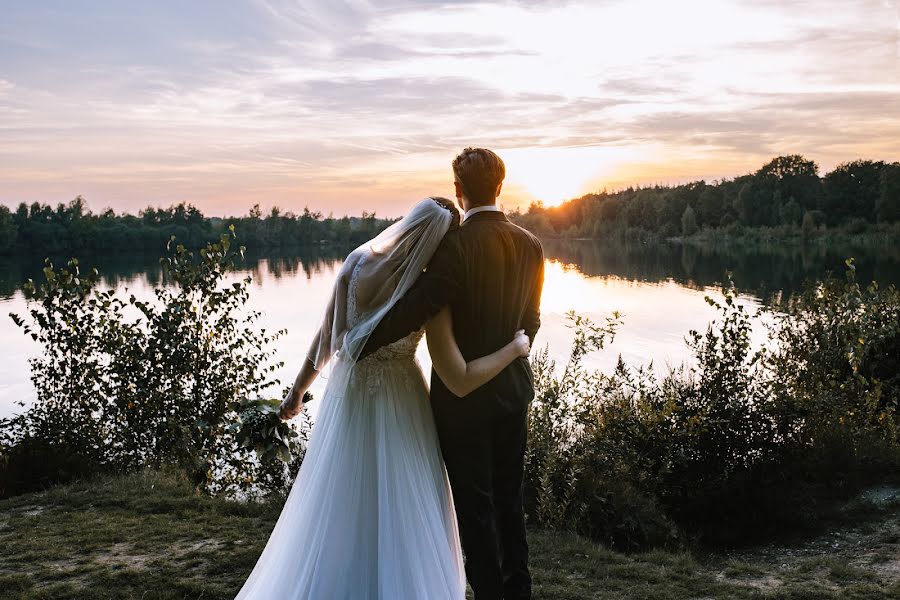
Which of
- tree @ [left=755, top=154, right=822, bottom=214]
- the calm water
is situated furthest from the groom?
tree @ [left=755, top=154, right=822, bottom=214]

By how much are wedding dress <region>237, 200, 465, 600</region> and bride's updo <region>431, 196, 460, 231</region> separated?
361mm

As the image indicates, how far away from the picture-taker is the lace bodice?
298 centimetres

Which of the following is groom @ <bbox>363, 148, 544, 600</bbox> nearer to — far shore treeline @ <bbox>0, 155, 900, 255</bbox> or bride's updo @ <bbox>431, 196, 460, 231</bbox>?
bride's updo @ <bbox>431, 196, 460, 231</bbox>

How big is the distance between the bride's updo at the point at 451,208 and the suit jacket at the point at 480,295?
0.09m

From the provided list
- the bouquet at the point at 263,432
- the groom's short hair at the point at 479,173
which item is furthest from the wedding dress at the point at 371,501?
the bouquet at the point at 263,432

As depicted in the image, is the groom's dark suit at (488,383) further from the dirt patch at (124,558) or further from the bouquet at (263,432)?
the dirt patch at (124,558)

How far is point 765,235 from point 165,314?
71912 mm

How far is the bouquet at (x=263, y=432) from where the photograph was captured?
422cm

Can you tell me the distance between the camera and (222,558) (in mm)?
4340

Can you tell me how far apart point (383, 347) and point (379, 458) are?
1.52 ft

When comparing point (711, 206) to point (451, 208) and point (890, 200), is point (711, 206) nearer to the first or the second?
point (890, 200)

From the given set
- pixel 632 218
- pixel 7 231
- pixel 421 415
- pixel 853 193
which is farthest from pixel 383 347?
pixel 632 218

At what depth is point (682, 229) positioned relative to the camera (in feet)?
273

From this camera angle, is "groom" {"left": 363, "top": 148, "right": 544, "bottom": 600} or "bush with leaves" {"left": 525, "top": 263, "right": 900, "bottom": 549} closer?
"groom" {"left": 363, "top": 148, "right": 544, "bottom": 600}
